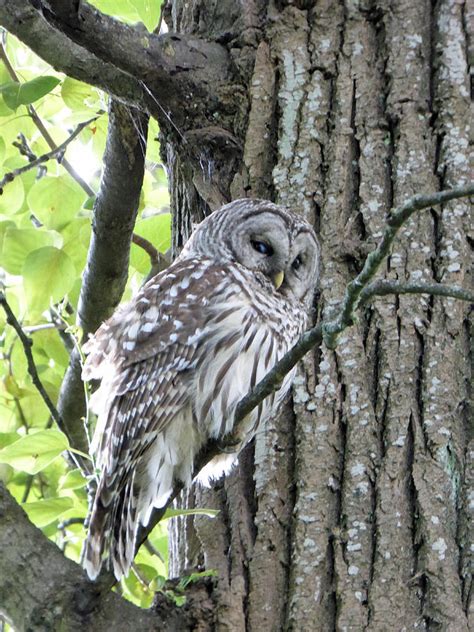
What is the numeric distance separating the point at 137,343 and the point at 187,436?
10.9 inches

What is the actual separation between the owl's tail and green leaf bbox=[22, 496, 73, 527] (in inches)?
7.8

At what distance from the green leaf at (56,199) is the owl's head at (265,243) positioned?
68 cm

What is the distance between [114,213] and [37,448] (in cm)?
83

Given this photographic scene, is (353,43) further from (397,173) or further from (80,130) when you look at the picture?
(80,130)

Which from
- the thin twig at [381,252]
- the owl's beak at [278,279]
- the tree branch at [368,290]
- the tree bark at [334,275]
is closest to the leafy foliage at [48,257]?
the tree bark at [334,275]

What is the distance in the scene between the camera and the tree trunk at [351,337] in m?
2.07

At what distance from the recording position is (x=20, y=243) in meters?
3.21

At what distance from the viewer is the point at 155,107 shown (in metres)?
2.69

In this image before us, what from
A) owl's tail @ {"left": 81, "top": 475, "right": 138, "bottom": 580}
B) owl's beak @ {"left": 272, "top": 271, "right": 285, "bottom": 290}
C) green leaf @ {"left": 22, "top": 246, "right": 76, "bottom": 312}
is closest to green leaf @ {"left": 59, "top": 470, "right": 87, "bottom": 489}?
owl's tail @ {"left": 81, "top": 475, "right": 138, "bottom": 580}

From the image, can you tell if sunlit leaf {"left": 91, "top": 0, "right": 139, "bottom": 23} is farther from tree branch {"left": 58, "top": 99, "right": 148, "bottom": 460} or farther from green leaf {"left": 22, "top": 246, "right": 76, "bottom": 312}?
green leaf {"left": 22, "top": 246, "right": 76, "bottom": 312}

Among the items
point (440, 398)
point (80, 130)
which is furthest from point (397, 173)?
point (80, 130)

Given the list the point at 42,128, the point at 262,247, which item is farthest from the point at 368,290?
the point at 42,128

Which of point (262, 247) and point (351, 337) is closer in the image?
point (351, 337)

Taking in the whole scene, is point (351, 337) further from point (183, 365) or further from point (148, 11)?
point (148, 11)
